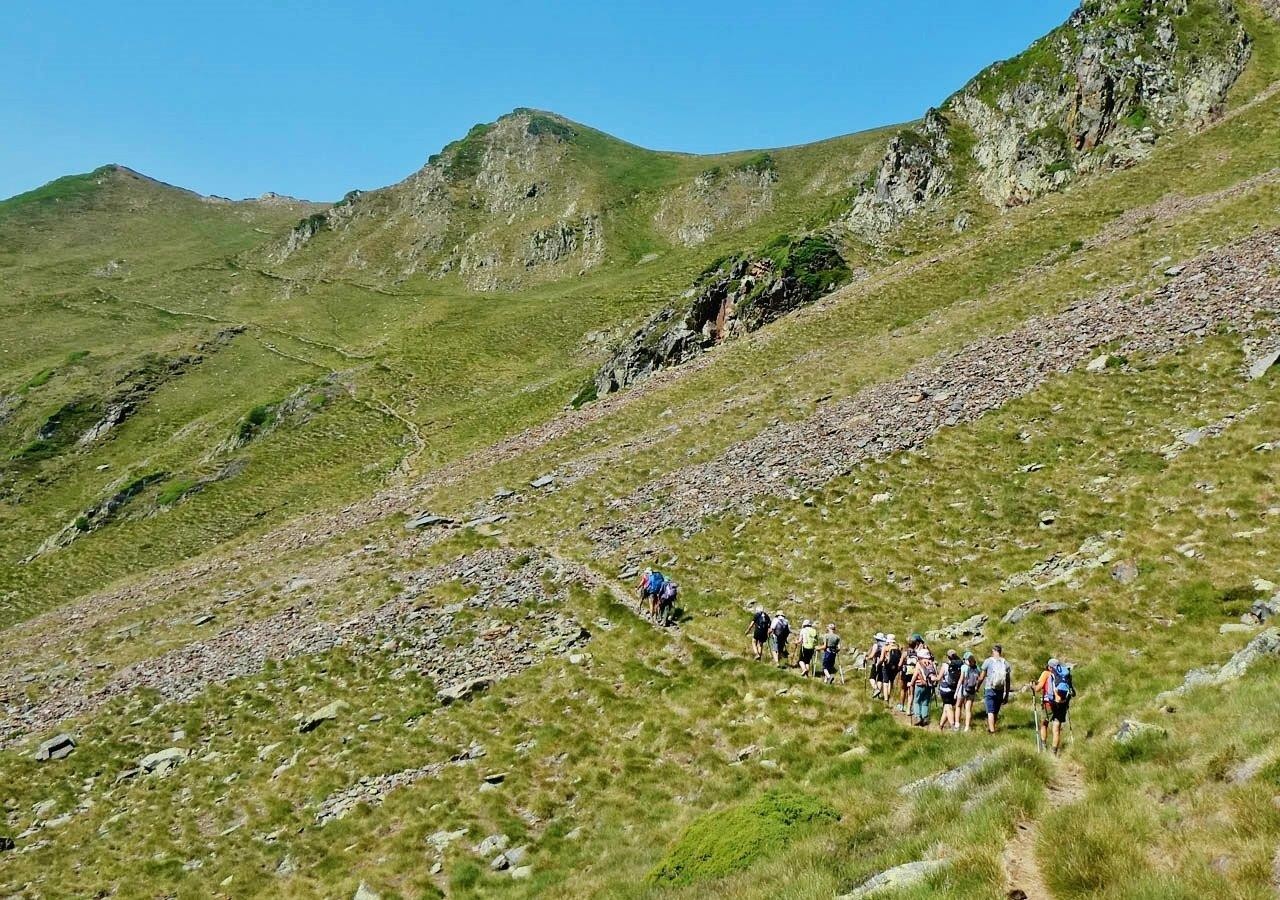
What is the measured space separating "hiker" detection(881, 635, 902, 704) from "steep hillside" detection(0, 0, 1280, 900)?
1.00 meters

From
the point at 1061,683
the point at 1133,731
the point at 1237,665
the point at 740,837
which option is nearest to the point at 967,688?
the point at 1061,683

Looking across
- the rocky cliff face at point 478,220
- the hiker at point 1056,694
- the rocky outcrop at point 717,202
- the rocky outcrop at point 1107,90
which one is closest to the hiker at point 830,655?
the hiker at point 1056,694

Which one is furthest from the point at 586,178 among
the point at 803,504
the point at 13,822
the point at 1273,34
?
the point at 13,822

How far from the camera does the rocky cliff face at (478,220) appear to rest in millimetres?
119562

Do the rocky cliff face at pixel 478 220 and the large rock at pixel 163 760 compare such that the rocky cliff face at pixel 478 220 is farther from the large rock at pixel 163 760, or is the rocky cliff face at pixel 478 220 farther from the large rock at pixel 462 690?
the large rock at pixel 163 760

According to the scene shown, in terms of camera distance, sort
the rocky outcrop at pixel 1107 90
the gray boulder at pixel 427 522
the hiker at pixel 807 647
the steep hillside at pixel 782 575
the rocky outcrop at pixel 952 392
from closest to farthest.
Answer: the steep hillside at pixel 782 575 → the hiker at pixel 807 647 → the rocky outcrop at pixel 952 392 → the gray boulder at pixel 427 522 → the rocky outcrop at pixel 1107 90

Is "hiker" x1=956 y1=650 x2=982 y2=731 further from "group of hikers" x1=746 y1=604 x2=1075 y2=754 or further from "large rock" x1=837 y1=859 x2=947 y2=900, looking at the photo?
"large rock" x1=837 y1=859 x2=947 y2=900

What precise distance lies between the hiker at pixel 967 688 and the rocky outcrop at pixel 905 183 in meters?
57.9

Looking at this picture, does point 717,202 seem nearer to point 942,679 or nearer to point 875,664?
point 875,664

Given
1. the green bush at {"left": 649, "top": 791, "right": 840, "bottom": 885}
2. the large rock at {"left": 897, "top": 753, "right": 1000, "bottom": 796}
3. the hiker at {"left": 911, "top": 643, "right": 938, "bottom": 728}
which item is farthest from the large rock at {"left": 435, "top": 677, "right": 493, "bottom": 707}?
the large rock at {"left": 897, "top": 753, "right": 1000, "bottom": 796}

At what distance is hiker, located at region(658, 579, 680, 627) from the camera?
961 inches

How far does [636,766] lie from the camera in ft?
58.9

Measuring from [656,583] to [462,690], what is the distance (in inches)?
280

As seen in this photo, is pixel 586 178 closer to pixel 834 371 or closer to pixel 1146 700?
pixel 834 371
